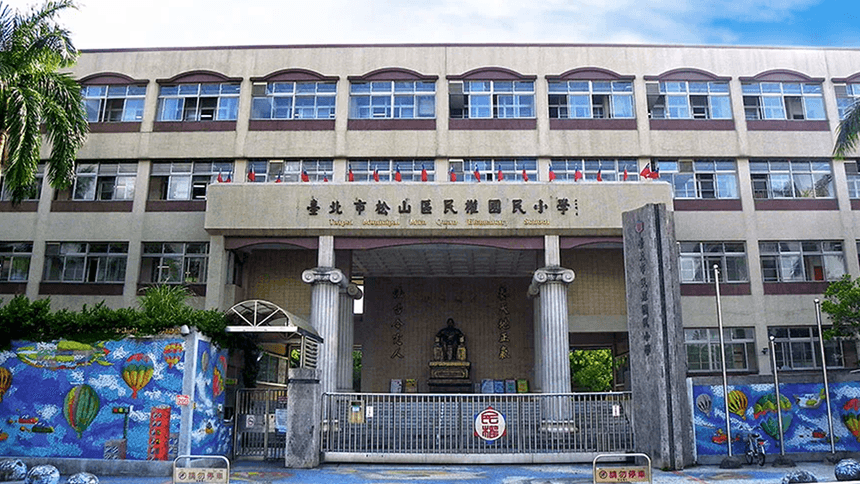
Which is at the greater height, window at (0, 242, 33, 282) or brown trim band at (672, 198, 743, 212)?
brown trim band at (672, 198, 743, 212)

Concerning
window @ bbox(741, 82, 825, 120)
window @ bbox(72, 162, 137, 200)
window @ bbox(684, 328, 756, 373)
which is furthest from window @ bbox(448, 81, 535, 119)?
window @ bbox(72, 162, 137, 200)

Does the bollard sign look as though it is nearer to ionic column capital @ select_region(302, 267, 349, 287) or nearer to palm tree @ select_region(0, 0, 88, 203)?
ionic column capital @ select_region(302, 267, 349, 287)

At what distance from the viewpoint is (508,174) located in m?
Result: 27.1

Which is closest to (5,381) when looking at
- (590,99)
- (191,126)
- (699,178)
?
(191,126)

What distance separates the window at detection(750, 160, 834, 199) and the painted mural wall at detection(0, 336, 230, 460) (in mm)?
21389

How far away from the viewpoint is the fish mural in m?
16.0

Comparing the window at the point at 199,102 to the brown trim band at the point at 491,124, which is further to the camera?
the window at the point at 199,102

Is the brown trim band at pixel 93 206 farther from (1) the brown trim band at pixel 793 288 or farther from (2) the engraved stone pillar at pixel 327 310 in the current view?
(1) the brown trim band at pixel 793 288

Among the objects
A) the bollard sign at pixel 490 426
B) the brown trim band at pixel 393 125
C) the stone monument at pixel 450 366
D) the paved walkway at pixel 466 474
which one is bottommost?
the paved walkway at pixel 466 474

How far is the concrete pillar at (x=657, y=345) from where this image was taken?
1559cm

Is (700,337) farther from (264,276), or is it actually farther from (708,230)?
(264,276)

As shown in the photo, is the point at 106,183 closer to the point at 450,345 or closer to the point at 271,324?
the point at 271,324

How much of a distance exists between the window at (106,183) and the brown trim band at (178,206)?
122cm

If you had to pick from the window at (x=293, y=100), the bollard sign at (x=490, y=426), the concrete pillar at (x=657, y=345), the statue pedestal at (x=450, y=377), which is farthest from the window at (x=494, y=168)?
the bollard sign at (x=490, y=426)
